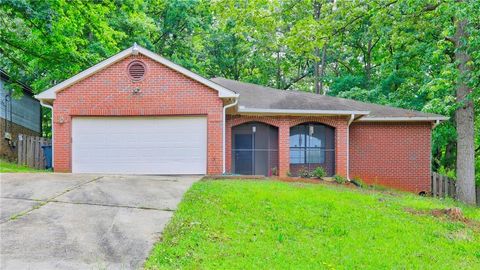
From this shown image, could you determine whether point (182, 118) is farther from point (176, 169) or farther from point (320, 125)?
point (320, 125)

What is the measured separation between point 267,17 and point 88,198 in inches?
351

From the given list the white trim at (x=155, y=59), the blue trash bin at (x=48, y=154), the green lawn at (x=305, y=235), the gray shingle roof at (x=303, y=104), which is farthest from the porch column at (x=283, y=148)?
the blue trash bin at (x=48, y=154)

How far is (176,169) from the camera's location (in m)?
14.1

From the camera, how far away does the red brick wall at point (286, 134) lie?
15891 mm

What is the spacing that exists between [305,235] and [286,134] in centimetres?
924

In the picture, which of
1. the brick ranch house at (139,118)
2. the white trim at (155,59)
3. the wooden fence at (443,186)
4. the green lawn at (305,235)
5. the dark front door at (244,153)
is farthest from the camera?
the dark front door at (244,153)

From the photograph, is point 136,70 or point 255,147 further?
point 255,147

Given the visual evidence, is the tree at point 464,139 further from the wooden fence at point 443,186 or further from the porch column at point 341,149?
the porch column at point 341,149

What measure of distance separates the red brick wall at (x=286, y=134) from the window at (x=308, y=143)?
583 millimetres

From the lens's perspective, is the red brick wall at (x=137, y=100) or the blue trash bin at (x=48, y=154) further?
the blue trash bin at (x=48, y=154)

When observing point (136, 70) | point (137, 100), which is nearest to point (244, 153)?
point (137, 100)

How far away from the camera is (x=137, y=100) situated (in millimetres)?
13852

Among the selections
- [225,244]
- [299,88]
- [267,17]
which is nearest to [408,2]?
[267,17]

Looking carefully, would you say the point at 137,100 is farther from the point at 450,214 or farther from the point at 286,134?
the point at 450,214
